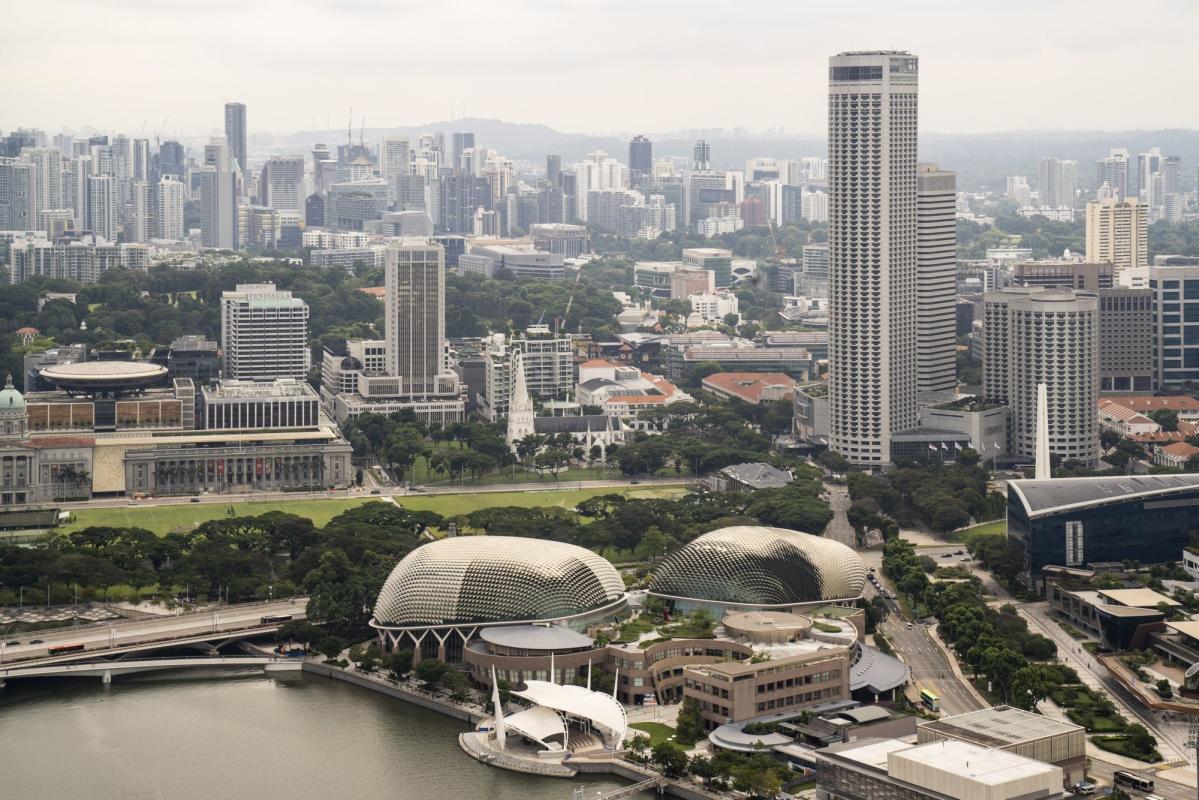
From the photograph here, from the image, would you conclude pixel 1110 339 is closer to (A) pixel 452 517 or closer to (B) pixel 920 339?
(B) pixel 920 339

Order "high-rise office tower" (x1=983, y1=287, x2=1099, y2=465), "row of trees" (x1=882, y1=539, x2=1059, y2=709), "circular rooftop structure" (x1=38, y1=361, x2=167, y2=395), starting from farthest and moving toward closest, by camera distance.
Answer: "circular rooftop structure" (x1=38, y1=361, x2=167, y2=395)
"high-rise office tower" (x1=983, y1=287, x2=1099, y2=465)
"row of trees" (x1=882, y1=539, x2=1059, y2=709)

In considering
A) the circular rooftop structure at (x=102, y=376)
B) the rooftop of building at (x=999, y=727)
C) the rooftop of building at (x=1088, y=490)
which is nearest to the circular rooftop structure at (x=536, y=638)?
the rooftop of building at (x=999, y=727)

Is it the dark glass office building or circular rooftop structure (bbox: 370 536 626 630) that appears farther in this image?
the dark glass office building

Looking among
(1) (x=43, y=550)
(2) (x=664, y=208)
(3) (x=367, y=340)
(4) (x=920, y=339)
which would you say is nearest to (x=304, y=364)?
(3) (x=367, y=340)

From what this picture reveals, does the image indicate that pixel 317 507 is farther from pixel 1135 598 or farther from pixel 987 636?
pixel 1135 598

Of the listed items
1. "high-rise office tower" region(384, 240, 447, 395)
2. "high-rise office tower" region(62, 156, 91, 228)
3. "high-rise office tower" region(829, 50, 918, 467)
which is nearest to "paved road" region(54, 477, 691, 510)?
"high-rise office tower" region(829, 50, 918, 467)

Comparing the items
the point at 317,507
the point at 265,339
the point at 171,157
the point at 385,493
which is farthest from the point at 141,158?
the point at 317,507

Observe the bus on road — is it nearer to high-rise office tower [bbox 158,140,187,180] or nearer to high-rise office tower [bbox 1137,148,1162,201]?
high-rise office tower [bbox 158,140,187,180]
